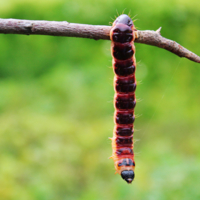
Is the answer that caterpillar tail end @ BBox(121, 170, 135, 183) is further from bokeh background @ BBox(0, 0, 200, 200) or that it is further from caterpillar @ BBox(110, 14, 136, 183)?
bokeh background @ BBox(0, 0, 200, 200)

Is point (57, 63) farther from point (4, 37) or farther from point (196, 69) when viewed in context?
point (196, 69)

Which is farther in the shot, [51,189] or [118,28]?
[51,189]

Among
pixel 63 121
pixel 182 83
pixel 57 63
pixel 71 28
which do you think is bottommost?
pixel 71 28

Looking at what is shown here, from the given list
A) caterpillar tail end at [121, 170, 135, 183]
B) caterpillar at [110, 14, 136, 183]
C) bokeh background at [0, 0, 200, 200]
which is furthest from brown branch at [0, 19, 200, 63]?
bokeh background at [0, 0, 200, 200]

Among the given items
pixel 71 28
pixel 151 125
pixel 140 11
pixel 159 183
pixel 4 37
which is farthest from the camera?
pixel 4 37

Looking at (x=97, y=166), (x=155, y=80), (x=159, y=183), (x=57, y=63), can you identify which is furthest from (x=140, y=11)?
(x=159, y=183)

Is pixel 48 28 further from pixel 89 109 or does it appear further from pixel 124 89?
pixel 89 109

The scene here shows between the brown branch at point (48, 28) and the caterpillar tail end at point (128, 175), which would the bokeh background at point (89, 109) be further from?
the brown branch at point (48, 28)
